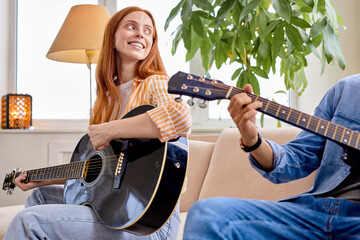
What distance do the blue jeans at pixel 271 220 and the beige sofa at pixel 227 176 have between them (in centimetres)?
63

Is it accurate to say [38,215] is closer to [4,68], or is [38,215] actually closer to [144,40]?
[144,40]

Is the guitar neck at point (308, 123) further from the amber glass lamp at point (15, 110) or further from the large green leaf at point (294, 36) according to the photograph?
the amber glass lamp at point (15, 110)

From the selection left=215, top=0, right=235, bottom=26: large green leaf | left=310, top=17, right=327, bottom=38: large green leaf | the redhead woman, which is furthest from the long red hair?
left=310, top=17, right=327, bottom=38: large green leaf

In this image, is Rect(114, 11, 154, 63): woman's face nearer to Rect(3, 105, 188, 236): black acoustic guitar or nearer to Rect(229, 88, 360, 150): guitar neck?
Rect(3, 105, 188, 236): black acoustic guitar

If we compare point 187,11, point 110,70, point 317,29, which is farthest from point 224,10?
point 110,70

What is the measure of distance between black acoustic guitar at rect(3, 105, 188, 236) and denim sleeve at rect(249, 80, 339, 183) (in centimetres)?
24

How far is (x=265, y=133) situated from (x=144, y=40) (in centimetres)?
67

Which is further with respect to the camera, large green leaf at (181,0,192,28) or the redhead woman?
large green leaf at (181,0,192,28)

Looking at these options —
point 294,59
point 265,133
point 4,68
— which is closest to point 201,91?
point 265,133

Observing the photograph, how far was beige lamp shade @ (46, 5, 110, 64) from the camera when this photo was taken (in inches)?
91.0

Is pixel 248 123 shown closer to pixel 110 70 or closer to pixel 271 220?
pixel 271 220

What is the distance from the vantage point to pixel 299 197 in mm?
1126

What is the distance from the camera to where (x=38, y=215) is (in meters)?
1.20

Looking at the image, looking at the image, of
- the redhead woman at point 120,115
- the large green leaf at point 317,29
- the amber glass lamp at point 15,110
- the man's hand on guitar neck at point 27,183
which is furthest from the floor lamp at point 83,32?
the large green leaf at point 317,29
